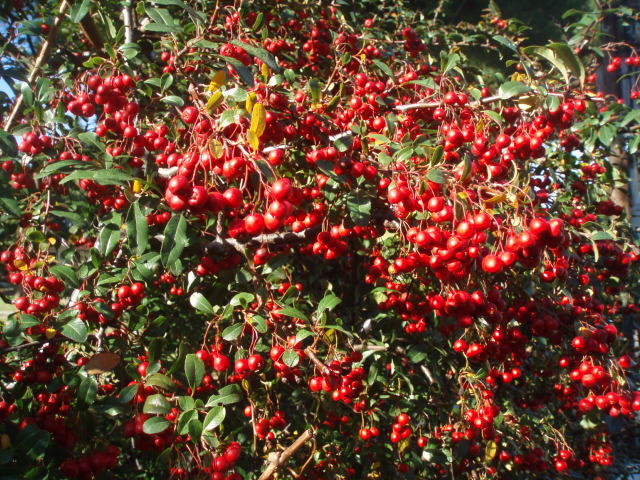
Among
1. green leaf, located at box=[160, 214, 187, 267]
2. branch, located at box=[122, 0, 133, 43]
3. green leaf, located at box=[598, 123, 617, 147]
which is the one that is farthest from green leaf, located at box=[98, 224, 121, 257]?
green leaf, located at box=[598, 123, 617, 147]

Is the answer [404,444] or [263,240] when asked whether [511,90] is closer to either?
[263,240]

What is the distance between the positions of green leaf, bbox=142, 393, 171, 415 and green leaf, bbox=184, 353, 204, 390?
94 millimetres

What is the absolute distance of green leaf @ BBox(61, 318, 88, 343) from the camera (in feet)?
4.47

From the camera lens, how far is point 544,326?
1.75 metres

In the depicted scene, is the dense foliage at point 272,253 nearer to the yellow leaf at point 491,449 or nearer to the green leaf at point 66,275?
the green leaf at point 66,275

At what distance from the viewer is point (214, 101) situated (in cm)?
124

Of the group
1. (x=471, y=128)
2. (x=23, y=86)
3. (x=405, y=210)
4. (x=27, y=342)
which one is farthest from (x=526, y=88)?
(x=27, y=342)

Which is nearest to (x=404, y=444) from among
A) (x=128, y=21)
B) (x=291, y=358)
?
(x=291, y=358)

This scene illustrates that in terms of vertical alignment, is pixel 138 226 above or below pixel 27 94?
below

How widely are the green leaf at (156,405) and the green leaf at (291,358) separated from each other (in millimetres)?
397

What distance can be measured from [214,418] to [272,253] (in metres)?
0.79

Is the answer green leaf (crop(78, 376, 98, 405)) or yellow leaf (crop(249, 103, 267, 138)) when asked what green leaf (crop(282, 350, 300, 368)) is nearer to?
green leaf (crop(78, 376, 98, 405))

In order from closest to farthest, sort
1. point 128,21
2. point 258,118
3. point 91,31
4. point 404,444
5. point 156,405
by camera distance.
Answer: point 258,118 < point 156,405 < point 91,31 < point 404,444 < point 128,21

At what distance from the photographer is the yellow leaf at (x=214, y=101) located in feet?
4.02
